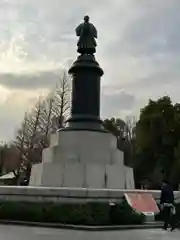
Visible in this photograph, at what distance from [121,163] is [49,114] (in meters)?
25.5

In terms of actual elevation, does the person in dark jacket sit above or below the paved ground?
above

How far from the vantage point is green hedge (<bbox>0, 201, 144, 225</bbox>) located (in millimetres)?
15406

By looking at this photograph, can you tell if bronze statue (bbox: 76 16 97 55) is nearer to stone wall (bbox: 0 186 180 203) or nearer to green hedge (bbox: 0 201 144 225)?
stone wall (bbox: 0 186 180 203)

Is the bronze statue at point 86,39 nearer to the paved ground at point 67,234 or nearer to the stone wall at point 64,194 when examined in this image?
the stone wall at point 64,194

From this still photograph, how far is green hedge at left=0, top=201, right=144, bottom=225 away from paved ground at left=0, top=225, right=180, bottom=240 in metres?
Result: 1.17

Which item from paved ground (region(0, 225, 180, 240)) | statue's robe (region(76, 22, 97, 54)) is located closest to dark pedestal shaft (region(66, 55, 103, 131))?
statue's robe (region(76, 22, 97, 54))

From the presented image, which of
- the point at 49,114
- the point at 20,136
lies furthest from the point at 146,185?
the point at 20,136

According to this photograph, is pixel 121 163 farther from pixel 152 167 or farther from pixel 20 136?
pixel 20 136

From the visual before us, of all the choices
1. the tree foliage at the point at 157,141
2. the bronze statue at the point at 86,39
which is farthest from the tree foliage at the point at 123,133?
the bronze statue at the point at 86,39

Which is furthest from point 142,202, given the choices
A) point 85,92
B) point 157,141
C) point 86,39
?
point 157,141

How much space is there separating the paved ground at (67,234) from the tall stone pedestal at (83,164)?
4546mm

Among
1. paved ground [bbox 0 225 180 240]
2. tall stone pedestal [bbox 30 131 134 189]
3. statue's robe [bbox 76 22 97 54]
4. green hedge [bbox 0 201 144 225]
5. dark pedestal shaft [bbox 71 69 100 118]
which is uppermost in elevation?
statue's robe [bbox 76 22 97 54]

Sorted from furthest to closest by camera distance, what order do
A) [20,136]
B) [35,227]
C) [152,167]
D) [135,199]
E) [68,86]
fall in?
1. [20,136]
2. [152,167]
3. [68,86]
4. [135,199]
5. [35,227]

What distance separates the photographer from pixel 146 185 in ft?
→ 155
